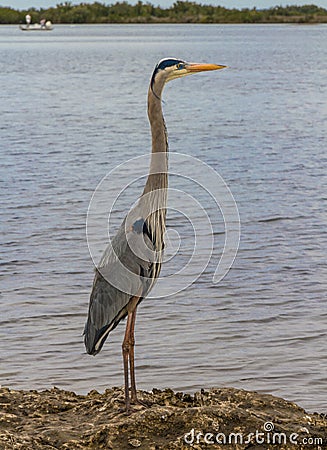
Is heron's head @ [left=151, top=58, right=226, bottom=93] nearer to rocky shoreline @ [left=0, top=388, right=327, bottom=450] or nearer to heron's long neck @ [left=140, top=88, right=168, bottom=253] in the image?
heron's long neck @ [left=140, top=88, right=168, bottom=253]

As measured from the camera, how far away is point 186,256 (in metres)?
9.82

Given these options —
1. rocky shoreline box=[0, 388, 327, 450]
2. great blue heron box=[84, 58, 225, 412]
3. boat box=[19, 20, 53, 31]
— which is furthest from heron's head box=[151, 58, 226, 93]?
boat box=[19, 20, 53, 31]

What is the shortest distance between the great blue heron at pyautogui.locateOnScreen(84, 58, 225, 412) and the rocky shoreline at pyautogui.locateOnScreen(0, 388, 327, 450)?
0.34 meters

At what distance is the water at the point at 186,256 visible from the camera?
264 inches

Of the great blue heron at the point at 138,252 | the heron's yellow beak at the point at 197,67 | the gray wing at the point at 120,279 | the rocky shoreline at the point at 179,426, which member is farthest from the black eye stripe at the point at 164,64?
the rocky shoreline at the point at 179,426

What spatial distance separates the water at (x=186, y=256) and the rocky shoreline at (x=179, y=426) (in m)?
1.47

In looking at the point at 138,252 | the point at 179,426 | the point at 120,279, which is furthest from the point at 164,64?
the point at 179,426

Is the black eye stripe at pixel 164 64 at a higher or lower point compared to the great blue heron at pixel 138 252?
higher

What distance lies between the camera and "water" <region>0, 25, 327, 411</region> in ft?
22.0

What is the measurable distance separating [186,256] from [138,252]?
16.6 ft

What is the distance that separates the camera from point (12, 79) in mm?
36531

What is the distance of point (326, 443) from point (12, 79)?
1324 inches

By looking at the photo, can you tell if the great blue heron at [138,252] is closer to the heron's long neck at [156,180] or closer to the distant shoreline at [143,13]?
the heron's long neck at [156,180]

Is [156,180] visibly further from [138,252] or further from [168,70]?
[168,70]
